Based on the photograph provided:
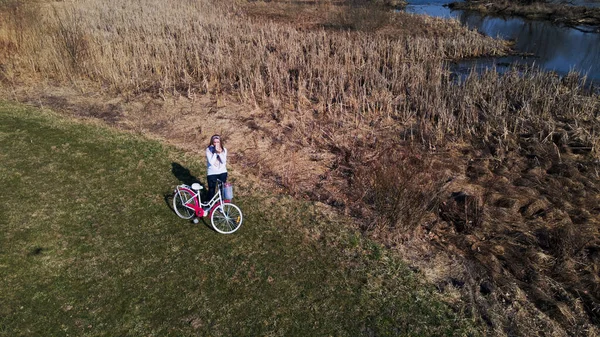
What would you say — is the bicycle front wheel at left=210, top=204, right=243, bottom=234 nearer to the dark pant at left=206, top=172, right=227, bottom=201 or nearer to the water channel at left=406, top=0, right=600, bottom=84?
the dark pant at left=206, top=172, right=227, bottom=201

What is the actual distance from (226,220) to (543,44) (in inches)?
1095

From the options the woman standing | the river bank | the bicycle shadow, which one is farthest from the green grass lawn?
the river bank

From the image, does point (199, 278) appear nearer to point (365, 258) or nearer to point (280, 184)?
point (365, 258)

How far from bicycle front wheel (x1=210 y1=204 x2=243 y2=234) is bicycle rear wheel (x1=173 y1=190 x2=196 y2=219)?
0.54m

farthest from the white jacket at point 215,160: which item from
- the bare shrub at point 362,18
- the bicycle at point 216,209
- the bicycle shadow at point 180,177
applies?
the bare shrub at point 362,18

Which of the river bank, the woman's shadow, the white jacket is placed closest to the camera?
the white jacket

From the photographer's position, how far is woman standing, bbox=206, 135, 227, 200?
766 cm

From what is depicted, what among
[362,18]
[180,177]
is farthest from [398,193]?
[362,18]

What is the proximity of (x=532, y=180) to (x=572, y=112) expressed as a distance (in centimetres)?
467

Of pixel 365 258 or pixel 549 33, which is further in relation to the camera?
pixel 549 33

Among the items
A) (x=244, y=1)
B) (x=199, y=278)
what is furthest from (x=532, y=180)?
(x=244, y=1)

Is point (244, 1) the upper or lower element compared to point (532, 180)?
upper

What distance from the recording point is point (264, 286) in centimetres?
704

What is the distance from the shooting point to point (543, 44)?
90.2 feet
